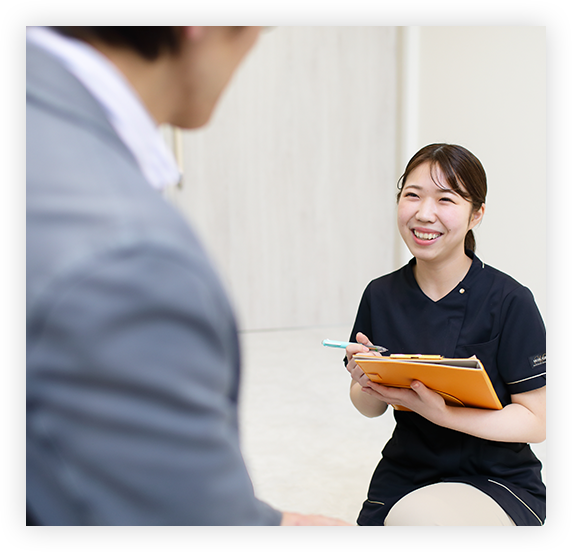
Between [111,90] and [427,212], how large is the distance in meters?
0.97

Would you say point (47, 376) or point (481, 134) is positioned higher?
point (481, 134)

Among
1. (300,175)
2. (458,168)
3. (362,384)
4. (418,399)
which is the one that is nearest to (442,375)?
(418,399)

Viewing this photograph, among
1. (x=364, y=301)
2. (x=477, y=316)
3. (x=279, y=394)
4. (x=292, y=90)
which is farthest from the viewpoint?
(x=292, y=90)

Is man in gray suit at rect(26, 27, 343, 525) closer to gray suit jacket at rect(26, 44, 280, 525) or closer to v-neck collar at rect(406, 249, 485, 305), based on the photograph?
gray suit jacket at rect(26, 44, 280, 525)

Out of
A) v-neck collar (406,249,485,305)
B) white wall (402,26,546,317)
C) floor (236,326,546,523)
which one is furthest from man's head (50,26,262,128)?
white wall (402,26,546,317)

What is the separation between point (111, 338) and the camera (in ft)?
1.15

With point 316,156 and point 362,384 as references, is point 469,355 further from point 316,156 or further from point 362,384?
point 316,156

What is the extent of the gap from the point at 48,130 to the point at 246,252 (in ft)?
12.0

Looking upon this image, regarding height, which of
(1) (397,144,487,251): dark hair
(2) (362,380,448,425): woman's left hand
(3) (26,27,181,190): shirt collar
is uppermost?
(1) (397,144,487,251): dark hair

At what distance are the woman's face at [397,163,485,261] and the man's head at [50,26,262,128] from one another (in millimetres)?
857

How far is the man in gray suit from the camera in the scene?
0.35 m

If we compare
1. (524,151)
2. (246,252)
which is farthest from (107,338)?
(246,252)

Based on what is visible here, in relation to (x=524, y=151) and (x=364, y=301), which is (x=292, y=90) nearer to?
(x=524, y=151)
